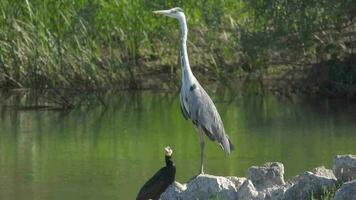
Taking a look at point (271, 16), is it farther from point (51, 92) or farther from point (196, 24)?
point (51, 92)

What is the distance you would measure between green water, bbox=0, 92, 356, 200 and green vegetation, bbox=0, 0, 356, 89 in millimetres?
953

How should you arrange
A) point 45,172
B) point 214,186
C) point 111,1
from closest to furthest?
1. point 214,186
2. point 45,172
3. point 111,1

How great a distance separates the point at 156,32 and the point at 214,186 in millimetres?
14084

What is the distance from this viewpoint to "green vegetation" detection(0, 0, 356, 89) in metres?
21.0

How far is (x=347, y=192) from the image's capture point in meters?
8.29

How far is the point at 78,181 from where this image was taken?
1298 cm

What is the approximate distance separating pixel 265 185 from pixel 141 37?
13852 millimetres

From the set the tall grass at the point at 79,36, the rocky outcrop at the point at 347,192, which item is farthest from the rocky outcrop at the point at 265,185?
the tall grass at the point at 79,36

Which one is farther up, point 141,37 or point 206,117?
point 141,37

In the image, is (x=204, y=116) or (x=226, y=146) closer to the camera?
(x=226, y=146)

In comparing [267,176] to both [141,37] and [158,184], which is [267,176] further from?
[141,37]

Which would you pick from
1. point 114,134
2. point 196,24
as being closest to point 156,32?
point 196,24

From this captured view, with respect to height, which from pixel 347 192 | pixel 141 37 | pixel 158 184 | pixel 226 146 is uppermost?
pixel 141 37

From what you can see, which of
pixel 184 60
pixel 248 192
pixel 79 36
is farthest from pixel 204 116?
pixel 79 36
